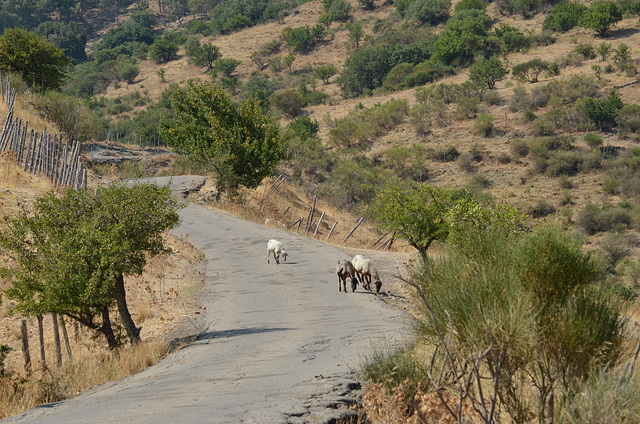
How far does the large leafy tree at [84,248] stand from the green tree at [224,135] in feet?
73.0

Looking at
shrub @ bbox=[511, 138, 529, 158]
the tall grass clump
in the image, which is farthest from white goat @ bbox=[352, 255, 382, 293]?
shrub @ bbox=[511, 138, 529, 158]

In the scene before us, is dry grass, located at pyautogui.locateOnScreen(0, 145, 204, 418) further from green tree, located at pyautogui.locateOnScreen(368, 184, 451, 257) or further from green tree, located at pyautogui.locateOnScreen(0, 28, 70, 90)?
green tree, located at pyautogui.locateOnScreen(0, 28, 70, 90)

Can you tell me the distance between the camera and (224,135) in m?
35.7

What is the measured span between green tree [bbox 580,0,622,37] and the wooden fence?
224ft

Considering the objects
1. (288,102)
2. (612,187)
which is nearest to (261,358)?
(612,187)

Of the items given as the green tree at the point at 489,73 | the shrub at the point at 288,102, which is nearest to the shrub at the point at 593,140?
the green tree at the point at 489,73

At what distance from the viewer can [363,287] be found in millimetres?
18156

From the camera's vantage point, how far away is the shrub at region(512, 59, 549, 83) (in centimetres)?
6944

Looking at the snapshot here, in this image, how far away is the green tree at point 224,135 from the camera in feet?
116

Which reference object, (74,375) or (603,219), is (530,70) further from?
(74,375)

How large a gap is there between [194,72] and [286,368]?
100219mm

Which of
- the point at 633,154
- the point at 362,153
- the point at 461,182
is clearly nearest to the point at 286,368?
the point at 461,182

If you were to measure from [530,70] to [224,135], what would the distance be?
4733 centimetres

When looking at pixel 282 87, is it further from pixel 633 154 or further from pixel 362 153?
pixel 633 154
